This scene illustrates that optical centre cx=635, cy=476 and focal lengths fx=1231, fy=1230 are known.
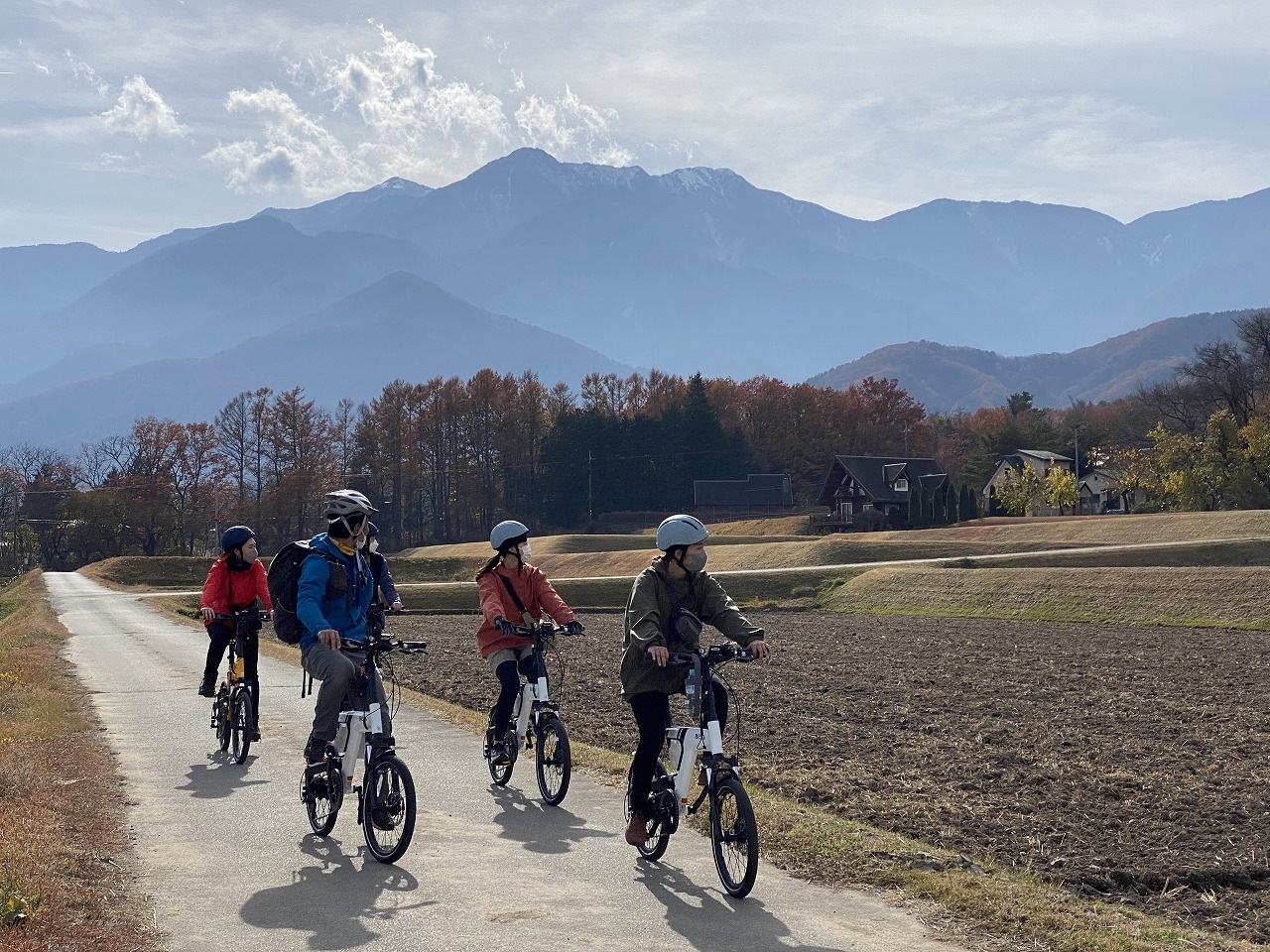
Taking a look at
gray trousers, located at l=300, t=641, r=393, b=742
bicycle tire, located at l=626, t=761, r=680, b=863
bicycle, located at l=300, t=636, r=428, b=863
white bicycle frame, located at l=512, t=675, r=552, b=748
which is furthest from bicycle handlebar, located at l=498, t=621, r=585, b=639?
bicycle tire, located at l=626, t=761, r=680, b=863

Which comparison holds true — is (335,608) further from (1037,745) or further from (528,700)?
(1037,745)

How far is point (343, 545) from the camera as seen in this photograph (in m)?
9.08

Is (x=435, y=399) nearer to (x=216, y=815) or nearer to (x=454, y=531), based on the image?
(x=454, y=531)

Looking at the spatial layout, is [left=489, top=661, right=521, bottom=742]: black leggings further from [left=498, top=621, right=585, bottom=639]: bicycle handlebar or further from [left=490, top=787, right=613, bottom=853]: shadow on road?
[left=490, top=787, right=613, bottom=853]: shadow on road

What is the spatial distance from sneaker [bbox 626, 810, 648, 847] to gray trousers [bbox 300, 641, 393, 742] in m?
1.85

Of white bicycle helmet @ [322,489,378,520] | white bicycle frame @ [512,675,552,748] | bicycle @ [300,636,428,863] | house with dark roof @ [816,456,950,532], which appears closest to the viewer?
bicycle @ [300,636,428,863]

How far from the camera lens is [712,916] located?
7172 mm

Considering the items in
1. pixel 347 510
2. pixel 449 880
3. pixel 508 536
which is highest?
pixel 347 510

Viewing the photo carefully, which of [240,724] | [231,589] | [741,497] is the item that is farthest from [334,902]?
[741,497]

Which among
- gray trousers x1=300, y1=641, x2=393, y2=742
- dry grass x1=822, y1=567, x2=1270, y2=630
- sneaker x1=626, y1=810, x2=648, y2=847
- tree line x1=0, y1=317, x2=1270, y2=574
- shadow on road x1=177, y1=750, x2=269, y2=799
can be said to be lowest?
dry grass x1=822, y1=567, x2=1270, y2=630

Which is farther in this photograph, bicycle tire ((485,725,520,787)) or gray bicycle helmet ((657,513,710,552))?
bicycle tire ((485,725,520,787))

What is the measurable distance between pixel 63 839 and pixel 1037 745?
33.1 ft

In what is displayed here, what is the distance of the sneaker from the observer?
8391mm

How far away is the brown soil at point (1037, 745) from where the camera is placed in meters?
8.80
